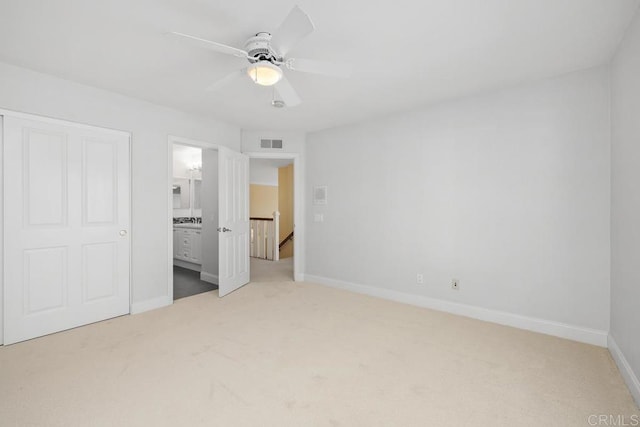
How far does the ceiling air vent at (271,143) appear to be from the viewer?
4875 mm

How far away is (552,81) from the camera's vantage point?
113 inches

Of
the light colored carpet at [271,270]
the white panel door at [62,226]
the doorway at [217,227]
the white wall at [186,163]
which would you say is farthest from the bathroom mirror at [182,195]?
the white panel door at [62,226]

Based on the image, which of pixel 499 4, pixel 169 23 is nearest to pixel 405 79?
pixel 499 4

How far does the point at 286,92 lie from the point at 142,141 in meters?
2.11

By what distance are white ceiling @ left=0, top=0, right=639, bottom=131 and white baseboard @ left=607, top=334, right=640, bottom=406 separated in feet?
7.81

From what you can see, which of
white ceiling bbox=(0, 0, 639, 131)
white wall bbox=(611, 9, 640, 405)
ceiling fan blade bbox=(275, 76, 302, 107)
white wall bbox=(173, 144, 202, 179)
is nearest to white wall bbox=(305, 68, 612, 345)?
white wall bbox=(611, 9, 640, 405)

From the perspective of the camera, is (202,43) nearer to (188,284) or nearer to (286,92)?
(286,92)

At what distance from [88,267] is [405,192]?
148 inches

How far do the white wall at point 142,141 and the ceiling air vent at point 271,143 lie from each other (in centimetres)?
100

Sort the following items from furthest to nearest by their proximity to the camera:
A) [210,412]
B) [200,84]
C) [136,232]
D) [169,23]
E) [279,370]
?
[136,232] → [200,84] → [279,370] → [169,23] → [210,412]

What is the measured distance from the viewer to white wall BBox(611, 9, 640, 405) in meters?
1.98

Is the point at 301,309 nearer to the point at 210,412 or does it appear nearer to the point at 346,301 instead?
the point at 346,301

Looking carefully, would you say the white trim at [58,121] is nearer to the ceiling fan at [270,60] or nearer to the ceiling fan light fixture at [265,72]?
the ceiling fan at [270,60]

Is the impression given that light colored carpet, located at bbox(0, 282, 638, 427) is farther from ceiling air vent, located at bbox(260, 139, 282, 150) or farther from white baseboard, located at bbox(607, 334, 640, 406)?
ceiling air vent, located at bbox(260, 139, 282, 150)
